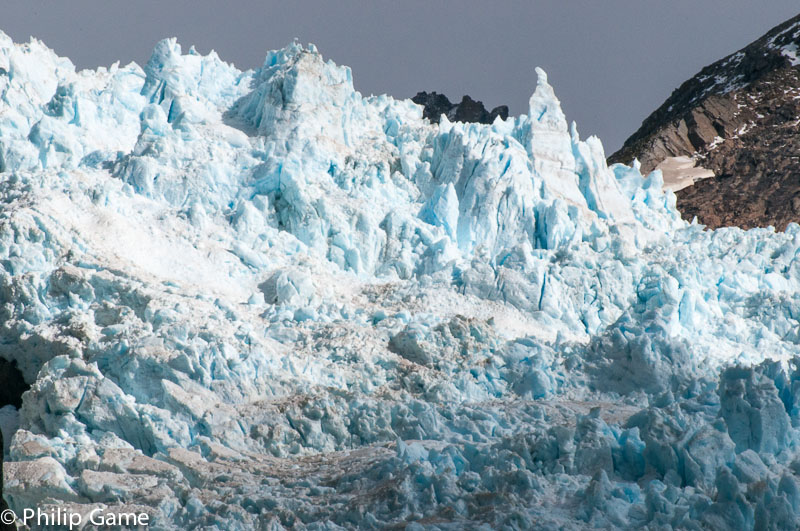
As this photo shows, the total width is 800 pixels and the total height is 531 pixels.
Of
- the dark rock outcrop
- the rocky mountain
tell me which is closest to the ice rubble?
the rocky mountain

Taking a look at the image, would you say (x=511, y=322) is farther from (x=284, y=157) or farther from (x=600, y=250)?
(x=284, y=157)

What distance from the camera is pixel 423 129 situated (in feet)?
94.3

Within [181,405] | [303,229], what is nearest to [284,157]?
[303,229]

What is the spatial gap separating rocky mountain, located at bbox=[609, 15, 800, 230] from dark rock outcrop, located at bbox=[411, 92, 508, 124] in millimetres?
6985

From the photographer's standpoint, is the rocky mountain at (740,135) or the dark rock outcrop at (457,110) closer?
the rocky mountain at (740,135)

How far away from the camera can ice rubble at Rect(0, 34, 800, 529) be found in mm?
11641

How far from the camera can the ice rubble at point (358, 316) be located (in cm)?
1164

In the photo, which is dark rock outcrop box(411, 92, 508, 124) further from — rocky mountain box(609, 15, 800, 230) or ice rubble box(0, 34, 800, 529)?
ice rubble box(0, 34, 800, 529)

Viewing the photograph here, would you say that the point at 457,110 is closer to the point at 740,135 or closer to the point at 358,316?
the point at 740,135

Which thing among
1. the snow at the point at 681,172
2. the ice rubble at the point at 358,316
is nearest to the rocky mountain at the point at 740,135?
the snow at the point at 681,172

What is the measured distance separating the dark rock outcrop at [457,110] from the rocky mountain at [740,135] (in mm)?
6985

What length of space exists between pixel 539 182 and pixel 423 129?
4471 millimetres

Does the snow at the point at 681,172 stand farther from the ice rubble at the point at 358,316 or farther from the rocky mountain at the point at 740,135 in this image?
the ice rubble at the point at 358,316

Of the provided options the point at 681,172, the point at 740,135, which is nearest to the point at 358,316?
the point at 681,172
